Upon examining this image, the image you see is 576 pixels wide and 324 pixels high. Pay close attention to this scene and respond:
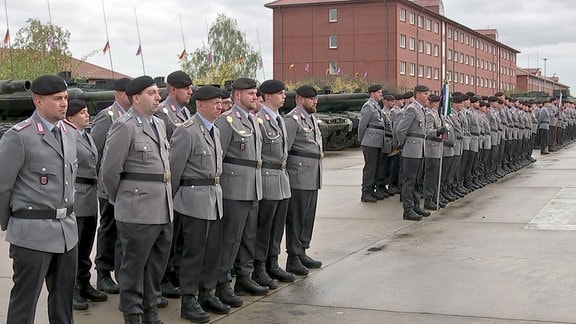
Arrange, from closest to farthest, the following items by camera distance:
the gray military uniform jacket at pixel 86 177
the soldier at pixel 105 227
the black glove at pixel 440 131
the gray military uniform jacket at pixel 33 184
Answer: the gray military uniform jacket at pixel 33 184 < the gray military uniform jacket at pixel 86 177 < the soldier at pixel 105 227 < the black glove at pixel 440 131

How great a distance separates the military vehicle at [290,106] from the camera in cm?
1399

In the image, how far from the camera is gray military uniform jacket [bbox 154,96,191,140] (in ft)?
23.6

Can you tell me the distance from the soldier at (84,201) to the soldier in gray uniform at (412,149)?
5.64m

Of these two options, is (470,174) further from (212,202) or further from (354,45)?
(354,45)

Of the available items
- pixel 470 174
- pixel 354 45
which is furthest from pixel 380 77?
pixel 470 174

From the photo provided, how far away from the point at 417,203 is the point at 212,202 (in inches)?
240

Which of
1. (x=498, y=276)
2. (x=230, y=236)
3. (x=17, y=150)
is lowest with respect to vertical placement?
(x=498, y=276)

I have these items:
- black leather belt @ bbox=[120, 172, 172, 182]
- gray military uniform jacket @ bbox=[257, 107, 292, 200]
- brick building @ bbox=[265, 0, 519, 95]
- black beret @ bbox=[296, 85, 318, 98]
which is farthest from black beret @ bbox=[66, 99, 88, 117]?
brick building @ bbox=[265, 0, 519, 95]

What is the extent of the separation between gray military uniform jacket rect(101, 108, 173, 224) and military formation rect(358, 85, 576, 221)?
623cm

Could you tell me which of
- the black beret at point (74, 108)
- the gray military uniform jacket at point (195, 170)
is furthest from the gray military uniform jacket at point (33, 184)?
the black beret at point (74, 108)

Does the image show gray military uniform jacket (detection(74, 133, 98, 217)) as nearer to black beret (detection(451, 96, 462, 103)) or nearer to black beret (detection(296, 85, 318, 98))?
black beret (detection(296, 85, 318, 98))

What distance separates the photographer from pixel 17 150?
190 inches

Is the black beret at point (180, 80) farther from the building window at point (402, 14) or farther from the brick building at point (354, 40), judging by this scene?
the building window at point (402, 14)

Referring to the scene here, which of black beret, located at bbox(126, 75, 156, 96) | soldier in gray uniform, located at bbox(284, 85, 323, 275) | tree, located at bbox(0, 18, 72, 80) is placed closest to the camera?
black beret, located at bbox(126, 75, 156, 96)
